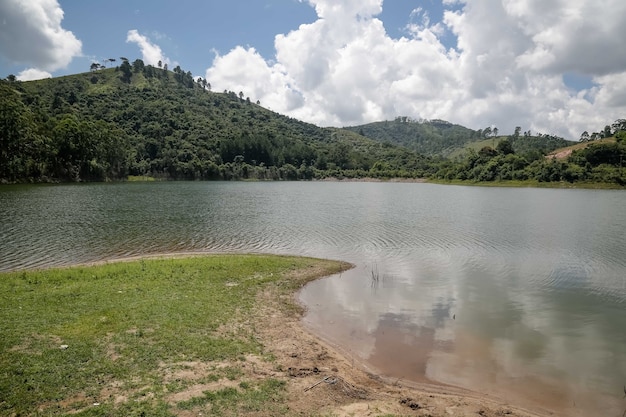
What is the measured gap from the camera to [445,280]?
21.9 meters

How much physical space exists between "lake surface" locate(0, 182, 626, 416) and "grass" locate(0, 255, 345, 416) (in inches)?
159

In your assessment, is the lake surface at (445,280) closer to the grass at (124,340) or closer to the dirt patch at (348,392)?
the dirt patch at (348,392)

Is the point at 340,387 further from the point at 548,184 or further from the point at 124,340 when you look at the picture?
the point at 548,184

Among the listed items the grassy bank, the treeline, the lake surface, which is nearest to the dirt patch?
the lake surface

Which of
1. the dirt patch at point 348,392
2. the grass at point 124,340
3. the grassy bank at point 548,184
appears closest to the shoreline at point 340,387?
the dirt patch at point 348,392

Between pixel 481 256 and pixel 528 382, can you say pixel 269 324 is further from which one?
pixel 481 256

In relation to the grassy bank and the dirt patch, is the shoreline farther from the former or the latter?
the grassy bank

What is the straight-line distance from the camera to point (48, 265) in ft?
76.8

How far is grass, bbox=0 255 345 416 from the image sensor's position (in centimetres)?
847

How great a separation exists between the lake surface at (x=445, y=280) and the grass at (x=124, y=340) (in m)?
4.04

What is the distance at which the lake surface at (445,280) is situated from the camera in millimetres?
11789

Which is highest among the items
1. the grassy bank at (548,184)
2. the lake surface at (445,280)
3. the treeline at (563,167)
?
the treeline at (563,167)


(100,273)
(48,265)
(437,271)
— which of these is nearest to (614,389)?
(437,271)

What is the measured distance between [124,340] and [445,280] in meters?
16.9
